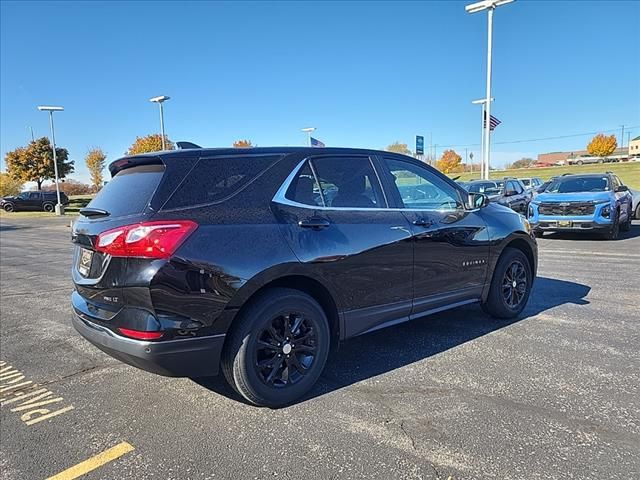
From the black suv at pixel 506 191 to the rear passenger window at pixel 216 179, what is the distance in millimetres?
13515

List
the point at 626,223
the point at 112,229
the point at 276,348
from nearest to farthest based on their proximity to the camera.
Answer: the point at 112,229 < the point at 276,348 < the point at 626,223

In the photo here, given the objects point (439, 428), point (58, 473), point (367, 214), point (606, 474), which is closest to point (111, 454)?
point (58, 473)

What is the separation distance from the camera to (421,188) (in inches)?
169

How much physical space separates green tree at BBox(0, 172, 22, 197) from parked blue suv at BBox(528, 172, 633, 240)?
169 ft

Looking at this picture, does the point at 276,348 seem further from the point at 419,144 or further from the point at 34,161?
the point at 34,161

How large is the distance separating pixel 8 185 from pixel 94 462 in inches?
2182

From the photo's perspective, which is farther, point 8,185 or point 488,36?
point 8,185

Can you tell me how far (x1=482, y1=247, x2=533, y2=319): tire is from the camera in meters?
4.85

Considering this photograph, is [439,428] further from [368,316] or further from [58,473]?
[58,473]

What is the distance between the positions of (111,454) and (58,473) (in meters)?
0.27

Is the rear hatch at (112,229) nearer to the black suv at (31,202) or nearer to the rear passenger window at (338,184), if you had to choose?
the rear passenger window at (338,184)

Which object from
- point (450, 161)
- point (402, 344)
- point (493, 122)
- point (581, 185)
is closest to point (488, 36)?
point (493, 122)

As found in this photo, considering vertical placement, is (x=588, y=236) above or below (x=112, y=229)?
below

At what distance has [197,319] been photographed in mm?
2779
